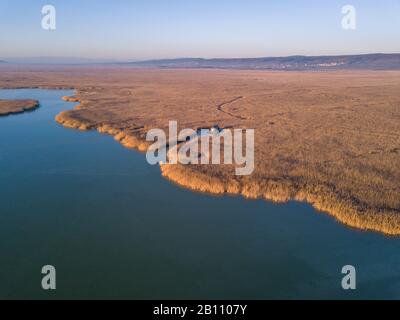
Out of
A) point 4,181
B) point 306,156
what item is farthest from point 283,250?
point 4,181

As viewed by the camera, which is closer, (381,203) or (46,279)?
(46,279)

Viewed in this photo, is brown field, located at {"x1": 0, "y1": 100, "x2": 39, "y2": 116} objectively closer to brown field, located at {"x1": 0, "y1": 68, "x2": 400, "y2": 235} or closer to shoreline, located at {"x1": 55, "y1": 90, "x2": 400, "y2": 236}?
brown field, located at {"x1": 0, "y1": 68, "x2": 400, "y2": 235}

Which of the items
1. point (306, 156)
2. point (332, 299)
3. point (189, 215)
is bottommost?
point (332, 299)

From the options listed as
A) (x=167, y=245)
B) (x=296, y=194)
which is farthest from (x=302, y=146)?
(x=167, y=245)

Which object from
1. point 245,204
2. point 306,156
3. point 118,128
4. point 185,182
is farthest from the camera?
point 118,128

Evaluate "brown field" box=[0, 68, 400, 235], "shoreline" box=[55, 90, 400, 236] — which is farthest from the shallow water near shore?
"brown field" box=[0, 68, 400, 235]
